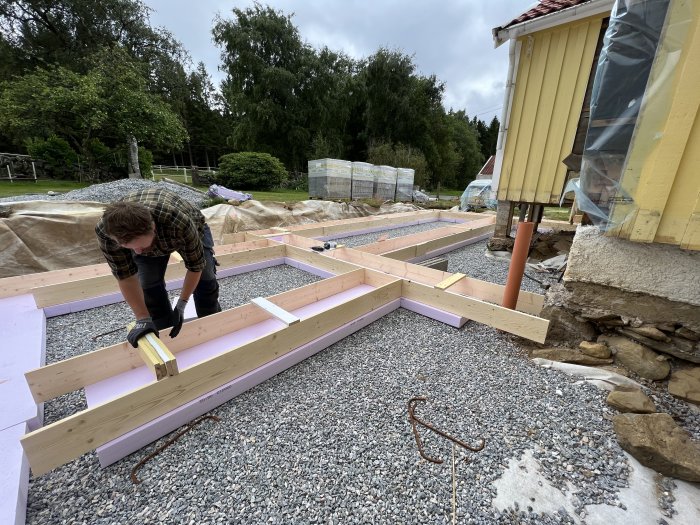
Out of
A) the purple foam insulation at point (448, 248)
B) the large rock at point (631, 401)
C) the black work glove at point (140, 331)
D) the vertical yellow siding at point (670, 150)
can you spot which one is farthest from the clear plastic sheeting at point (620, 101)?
the black work glove at point (140, 331)

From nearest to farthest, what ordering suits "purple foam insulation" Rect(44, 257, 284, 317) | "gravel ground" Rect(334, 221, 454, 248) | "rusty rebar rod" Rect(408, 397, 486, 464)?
"rusty rebar rod" Rect(408, 397, 486, 464) < "purple foam insulation" Rect(44, 257, 284, 317) < "gravel ground" Rect(334, 221, 454, 248)

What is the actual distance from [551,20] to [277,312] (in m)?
4.90

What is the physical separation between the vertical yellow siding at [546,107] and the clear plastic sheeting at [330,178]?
27.1 feet

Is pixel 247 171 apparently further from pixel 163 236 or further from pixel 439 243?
pixel 163 236

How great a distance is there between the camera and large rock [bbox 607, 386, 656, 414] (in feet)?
6.19

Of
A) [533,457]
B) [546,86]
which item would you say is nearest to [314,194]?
[546,86]

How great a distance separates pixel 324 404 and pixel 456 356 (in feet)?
3.94

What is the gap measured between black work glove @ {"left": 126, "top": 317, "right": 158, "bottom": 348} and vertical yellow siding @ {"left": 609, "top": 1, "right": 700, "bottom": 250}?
341cm

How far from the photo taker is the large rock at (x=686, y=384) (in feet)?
6.73

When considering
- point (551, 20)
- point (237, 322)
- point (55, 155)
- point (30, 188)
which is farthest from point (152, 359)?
point (55, 155)

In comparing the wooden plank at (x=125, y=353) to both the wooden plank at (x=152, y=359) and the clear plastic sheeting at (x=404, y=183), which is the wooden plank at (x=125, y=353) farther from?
the clear plastic sheeting at (x=404, y=183)

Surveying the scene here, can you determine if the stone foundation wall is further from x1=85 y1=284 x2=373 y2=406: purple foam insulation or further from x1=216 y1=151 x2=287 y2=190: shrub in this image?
x1=216 y1=151 x2=287 y2=190: shrub

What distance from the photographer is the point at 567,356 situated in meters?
2.43

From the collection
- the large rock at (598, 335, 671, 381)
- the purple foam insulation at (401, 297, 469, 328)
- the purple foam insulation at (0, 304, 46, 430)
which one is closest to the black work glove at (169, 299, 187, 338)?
the purple foam insulation at (0, 304, 46, 430)
